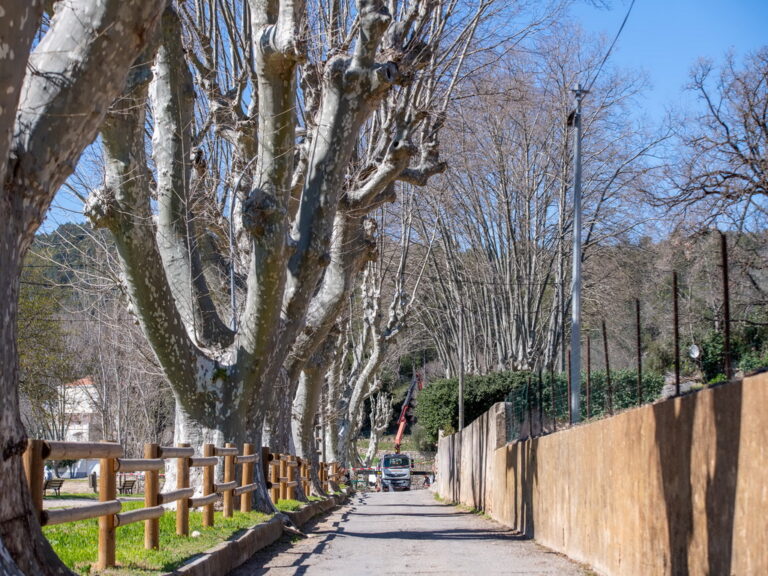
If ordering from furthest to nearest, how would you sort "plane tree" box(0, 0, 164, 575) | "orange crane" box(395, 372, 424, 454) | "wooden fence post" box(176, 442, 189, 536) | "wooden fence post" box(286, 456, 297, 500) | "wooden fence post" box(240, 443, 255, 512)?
"orange crane" box(395, 372, 424, 454) → "wooden fence post" box(286, 456, 297, 500) → "wooden fence post" box(240, 443, 255, 512) → "wooden fence post" box(176, 442, 189, 536) → "plane tree" box(0, 0, 164, 575)

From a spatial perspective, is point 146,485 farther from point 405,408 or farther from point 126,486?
point 405,408

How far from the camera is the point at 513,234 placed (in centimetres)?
3372

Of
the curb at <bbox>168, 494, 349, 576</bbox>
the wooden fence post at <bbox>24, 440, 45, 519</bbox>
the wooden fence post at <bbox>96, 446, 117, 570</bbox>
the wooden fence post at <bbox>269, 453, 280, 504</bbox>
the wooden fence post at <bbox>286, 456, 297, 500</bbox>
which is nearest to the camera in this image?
the wooden fence post at <bbox>24, 440, 45, 519</bbox>

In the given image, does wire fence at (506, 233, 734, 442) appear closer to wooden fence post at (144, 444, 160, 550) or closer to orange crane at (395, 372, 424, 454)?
wooden fence post at (144, 444, 160, 550)

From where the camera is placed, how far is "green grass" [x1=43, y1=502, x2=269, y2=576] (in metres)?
6.56

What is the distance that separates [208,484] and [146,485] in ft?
7.80

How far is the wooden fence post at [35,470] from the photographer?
5270mm

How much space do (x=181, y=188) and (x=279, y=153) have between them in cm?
146

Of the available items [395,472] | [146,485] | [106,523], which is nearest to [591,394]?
[146,485]

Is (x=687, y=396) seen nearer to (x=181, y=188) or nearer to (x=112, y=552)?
(x=112, y=552)

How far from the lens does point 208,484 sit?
10.2 m

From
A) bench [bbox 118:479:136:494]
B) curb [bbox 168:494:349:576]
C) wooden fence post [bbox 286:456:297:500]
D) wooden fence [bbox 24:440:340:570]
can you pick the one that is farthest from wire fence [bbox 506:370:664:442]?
bench [bbox 118:479:136:494]

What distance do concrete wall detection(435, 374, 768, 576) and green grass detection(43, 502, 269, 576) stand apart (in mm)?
3577

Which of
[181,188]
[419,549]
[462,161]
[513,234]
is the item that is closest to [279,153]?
[181,188]
